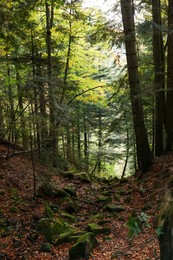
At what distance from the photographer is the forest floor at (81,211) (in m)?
5.40

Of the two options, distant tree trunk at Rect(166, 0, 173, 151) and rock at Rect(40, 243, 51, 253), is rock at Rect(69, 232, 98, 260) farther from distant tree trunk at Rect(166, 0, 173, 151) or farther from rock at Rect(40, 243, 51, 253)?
distant tree trunk at Rect(166, 0, 173, 151)

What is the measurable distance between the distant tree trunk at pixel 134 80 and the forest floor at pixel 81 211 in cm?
63

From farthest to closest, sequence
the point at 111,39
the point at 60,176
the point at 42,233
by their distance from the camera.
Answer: the point at 60,176, the point at 111,39, the point at 42,233

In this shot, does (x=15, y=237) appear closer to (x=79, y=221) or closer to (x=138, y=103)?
(x=79, y=221)

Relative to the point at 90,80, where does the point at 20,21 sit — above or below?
above

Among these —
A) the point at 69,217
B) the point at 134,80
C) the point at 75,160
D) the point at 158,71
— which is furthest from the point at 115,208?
the point at 158,71

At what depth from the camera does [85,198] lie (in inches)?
380

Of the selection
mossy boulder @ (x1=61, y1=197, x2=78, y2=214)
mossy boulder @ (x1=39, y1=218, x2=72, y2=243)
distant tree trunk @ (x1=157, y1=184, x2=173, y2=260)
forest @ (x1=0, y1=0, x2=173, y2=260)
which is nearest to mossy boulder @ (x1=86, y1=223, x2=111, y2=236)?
forest @ (x1=0, y1=0, x2=173, y2=260)

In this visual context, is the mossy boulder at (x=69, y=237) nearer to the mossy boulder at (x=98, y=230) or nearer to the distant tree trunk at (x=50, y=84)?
the mossy boulder at (x=98, y=230)

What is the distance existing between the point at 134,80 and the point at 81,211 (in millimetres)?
5027

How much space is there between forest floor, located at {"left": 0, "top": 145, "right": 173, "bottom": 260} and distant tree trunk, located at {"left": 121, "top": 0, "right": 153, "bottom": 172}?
63cm

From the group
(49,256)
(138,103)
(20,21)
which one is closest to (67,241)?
(49,256)

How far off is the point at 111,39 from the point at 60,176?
6573 mm

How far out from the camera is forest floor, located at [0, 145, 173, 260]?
540cm
